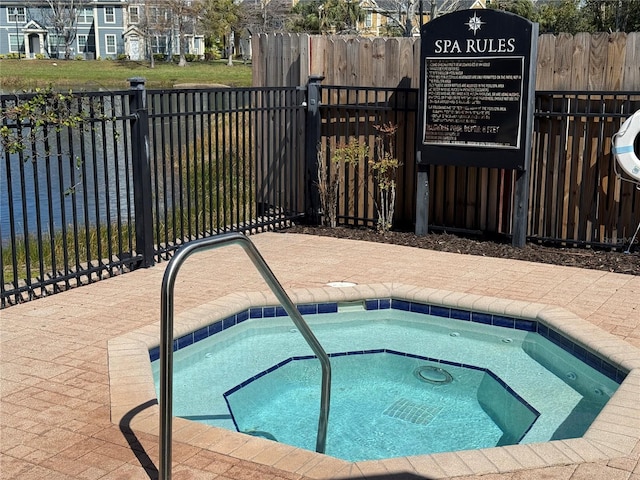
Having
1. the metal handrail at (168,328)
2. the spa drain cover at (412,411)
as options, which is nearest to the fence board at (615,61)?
the spa drain cover at (412,411)

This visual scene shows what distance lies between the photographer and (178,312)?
5809 mm

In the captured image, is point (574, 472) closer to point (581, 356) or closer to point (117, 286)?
point (581, 356)

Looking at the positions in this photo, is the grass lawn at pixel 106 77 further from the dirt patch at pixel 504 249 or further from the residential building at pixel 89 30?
the dirt patch at pixel 504 249

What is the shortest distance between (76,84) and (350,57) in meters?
39.1

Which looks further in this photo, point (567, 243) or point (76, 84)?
point (76, 84)

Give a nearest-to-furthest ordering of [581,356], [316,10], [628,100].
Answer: [581,356] < [628,100] < [316,10]

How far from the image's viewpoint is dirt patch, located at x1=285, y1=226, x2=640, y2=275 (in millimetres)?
7492

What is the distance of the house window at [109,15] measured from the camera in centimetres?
7538

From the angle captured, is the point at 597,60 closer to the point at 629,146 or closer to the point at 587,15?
the point at 629,146

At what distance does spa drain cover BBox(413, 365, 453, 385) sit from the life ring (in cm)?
315

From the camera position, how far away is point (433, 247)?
829 centimetres

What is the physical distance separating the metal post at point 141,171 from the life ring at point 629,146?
4.46 meters

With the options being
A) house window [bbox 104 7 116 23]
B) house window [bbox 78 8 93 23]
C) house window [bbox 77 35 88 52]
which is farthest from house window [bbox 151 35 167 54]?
house window [bbox 77 35 88 52]

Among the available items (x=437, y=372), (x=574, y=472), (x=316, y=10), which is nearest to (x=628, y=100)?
(x=437, y=372)
